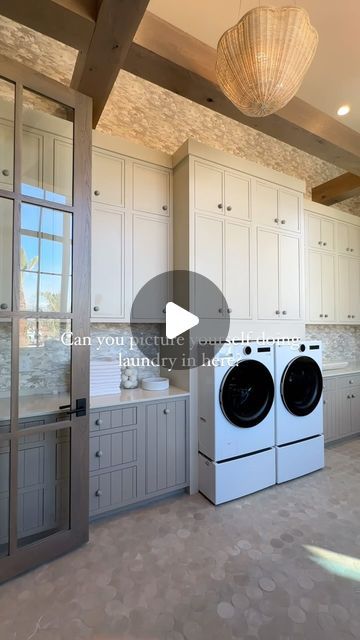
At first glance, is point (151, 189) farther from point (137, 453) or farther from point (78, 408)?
point (137, 453)

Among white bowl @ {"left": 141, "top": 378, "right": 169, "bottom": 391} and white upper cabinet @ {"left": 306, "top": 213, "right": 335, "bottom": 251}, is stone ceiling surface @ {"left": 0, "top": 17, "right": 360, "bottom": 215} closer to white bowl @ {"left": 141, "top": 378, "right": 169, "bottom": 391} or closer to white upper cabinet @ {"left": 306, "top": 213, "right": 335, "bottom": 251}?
white upper cabinet @ {"left": 306, "top": 213, "right": 335, "bottom": 251}

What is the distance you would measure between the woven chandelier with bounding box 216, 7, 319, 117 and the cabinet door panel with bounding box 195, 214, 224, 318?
3.51ft

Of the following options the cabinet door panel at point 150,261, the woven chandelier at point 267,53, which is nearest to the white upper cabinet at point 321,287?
the cabinet door panel at point 150,261

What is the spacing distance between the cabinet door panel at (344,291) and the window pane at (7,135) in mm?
3692

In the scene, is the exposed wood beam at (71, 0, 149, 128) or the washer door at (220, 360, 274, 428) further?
the washer door at (220, 360, 274, 428)

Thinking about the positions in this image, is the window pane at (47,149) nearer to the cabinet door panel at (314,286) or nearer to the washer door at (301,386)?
the washer door at (301,386)

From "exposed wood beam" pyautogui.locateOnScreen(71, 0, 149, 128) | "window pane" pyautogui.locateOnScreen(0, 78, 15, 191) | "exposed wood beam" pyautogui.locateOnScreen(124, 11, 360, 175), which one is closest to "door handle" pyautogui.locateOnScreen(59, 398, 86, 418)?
"window pane" pyautogui.locateOnScreen(0, 78, 15, 191)

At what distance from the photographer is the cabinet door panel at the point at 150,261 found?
7.65 ft

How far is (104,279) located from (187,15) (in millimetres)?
1840

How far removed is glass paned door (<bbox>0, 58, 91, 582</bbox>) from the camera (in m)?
1.50

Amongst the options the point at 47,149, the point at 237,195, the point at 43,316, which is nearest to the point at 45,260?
the point at 43,316

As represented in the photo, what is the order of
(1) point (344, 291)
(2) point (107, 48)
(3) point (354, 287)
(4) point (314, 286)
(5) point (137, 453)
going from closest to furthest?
(2) point (107, 48) < (5) point (137, 453) < (4) point (314, 286) < (1) point (344, 291) < (3) point (354, 287)

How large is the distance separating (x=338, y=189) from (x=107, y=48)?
3191mm

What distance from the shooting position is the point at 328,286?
3607mm
